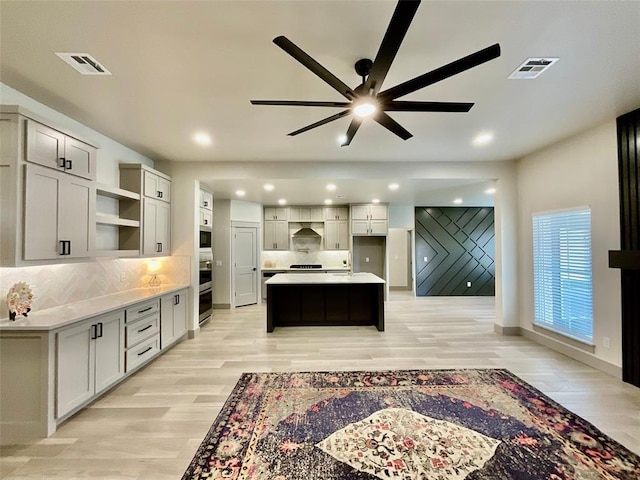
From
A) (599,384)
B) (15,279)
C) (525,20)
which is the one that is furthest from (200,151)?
(599,384)

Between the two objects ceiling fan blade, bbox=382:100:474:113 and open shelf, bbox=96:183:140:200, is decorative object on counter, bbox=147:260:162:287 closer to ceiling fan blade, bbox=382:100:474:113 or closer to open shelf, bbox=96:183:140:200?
open shelf, bbox=96:183:140:200

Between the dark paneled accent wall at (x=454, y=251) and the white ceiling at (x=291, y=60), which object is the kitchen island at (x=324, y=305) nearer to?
the white ceiling at (x=291, y=60)

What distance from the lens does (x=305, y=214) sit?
26.3ft

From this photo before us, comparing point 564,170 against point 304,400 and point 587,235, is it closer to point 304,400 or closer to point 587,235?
point 587,235

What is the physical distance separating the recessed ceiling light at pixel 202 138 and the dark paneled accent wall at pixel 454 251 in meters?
6.57

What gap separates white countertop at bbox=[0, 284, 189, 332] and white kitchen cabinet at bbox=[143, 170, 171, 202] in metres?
1.40

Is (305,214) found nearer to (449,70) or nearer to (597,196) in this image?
(597,196)

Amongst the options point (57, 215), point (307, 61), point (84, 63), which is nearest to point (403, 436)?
point (307, 61)

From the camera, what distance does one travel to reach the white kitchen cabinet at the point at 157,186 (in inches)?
156

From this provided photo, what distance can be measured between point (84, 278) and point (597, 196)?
610cm

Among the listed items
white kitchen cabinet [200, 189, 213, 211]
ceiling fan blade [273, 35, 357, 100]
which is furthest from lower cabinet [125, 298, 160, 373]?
ceiling fan blade [273, 35, 357, 100]

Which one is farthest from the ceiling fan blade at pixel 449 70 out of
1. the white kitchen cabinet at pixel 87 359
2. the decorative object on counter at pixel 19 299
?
the decorative object on counter at pixel 19 299

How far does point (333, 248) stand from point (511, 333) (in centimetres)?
457

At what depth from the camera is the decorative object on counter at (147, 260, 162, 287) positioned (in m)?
4.38
